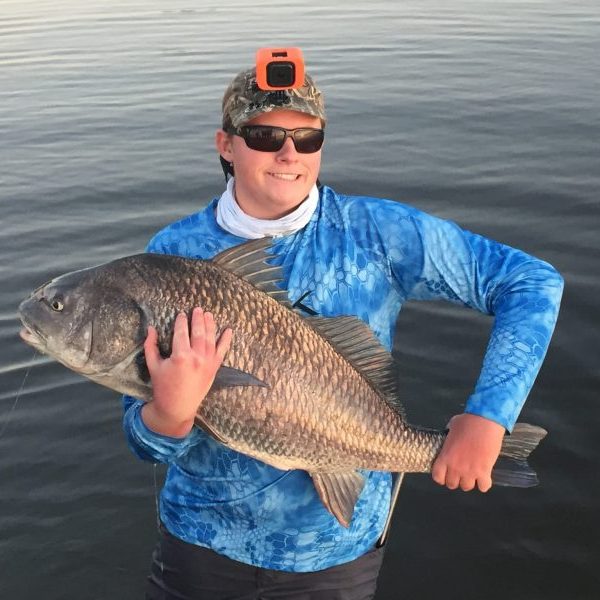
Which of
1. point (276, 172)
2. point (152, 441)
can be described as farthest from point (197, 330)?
point (276, 172)

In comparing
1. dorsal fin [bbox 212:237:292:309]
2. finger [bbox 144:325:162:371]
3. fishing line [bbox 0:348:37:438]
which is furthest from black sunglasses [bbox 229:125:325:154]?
fishing line [bbox 0:348:37:438]

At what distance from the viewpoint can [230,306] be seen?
2955 mm

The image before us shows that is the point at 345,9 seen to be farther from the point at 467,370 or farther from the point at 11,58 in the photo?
the point at 467,370

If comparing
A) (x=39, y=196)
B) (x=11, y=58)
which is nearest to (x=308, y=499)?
(x=39, y=196)

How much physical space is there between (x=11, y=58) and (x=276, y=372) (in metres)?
21.7

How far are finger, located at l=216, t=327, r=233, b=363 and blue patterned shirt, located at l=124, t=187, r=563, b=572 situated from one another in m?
0.52

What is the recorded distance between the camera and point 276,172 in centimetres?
340

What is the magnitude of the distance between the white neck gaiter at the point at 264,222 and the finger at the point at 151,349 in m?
0.73

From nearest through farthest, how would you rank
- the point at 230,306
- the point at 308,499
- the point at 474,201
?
1. the point at 230,306
2. the point at 308,499
3. the point at 474,201

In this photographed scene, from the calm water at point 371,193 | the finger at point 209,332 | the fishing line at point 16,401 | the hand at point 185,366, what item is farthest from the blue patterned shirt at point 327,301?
the fishing line at point 16,401

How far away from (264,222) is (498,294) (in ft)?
3.43

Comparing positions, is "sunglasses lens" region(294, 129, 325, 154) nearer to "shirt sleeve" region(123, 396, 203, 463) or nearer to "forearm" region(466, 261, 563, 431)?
"forearm" region(466, 261, 563, 431)

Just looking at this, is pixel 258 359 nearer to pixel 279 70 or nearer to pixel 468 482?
pixel 468 482

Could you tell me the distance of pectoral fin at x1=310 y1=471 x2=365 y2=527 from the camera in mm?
3205
